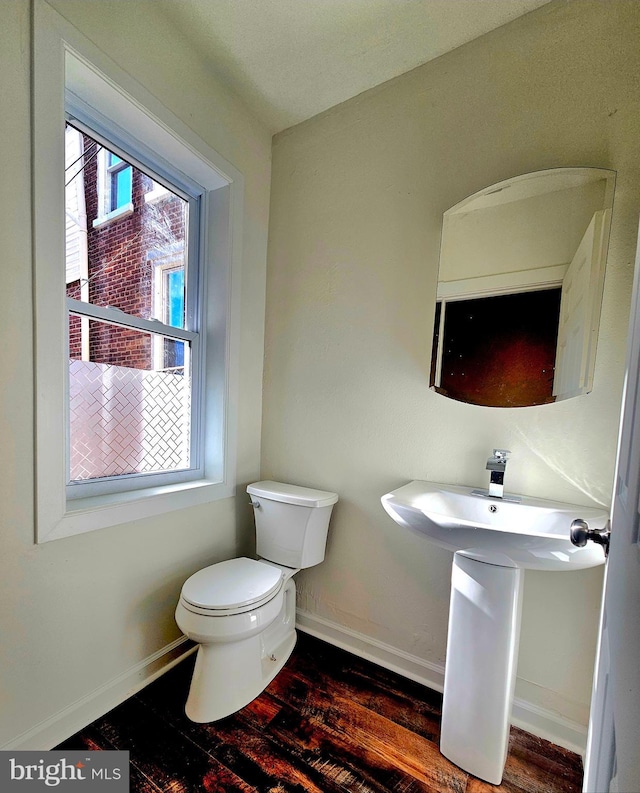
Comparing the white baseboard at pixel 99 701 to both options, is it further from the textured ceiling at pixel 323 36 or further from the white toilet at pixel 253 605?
the textured ceiling at pixel 323 36

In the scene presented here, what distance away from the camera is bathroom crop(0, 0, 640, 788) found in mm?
1085

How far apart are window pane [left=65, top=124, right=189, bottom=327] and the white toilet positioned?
102 centimetres

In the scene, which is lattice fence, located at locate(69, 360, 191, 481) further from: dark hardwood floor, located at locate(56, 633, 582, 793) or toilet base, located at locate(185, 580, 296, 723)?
dark hardwood floor, located at locate(56, 633, 582, 793)

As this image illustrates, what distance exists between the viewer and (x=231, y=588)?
1.30 m

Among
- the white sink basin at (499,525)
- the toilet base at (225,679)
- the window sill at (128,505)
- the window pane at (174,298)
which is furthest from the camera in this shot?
the window pane at (174,298)

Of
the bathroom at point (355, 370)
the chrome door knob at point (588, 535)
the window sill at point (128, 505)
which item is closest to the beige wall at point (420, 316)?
the bathroom at point (355, 370)

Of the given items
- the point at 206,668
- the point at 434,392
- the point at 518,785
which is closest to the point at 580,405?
the point at 434,392

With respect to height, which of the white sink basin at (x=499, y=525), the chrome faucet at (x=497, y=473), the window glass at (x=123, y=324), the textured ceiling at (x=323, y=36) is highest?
the textured ceiling at (x=323, y=36)

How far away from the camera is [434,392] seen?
1.44 m

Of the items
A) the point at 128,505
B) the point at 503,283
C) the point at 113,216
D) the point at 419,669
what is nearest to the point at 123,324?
the point at 113,216

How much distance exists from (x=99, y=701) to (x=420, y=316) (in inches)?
74.4

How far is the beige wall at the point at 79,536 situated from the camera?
99 centimetres

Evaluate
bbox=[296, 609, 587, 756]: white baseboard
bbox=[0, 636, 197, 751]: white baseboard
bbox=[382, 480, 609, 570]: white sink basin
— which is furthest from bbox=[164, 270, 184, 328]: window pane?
bbox=[296, 609, 587, 756]: white baseboard

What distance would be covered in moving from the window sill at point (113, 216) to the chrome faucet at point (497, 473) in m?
1.73
